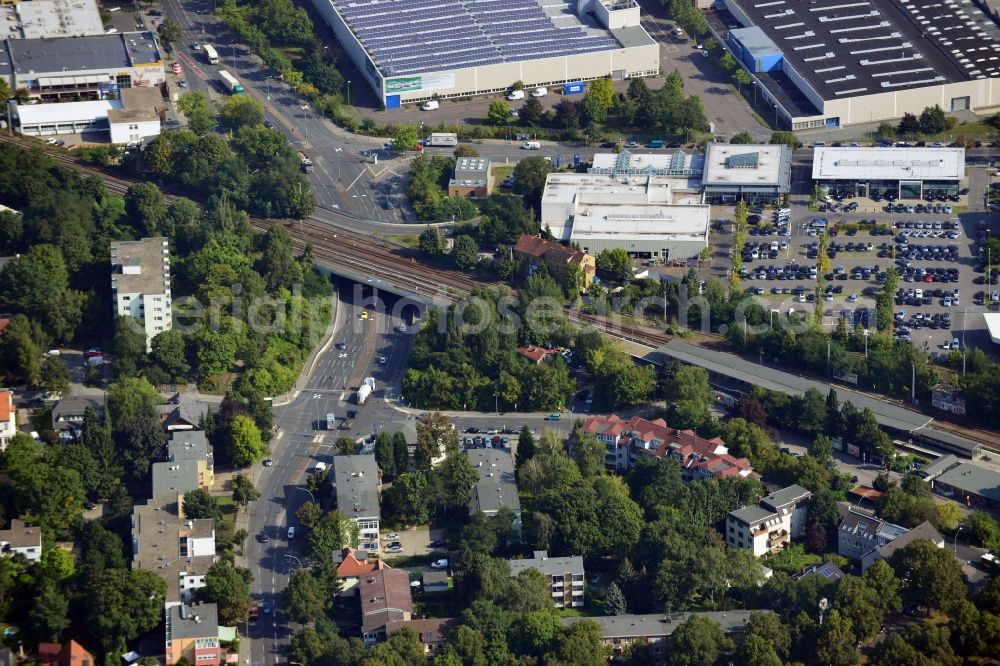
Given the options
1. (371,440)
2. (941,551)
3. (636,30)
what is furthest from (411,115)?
(941,551)

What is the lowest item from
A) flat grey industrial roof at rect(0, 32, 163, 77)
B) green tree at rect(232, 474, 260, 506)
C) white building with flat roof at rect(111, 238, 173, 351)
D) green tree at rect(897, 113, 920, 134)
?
green tree at rect(232, 474, 260, 506)

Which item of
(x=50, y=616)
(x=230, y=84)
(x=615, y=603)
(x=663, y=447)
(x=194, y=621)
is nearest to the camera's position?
(x=194, y=621)

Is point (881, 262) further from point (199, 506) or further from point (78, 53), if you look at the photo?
point (78, 53)

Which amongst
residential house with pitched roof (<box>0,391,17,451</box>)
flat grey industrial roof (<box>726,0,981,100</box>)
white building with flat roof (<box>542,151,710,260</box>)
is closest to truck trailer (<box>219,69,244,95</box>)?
white building with flat roof (<box>542,151,710,260</box>)

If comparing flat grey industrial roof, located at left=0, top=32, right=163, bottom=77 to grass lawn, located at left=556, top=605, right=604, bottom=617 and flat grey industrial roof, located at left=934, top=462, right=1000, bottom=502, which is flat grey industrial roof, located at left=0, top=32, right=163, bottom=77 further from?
flat grey industrial roof, located at left=934, top=462, right=1000, bottom=502

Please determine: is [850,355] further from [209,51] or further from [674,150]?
[209,51]

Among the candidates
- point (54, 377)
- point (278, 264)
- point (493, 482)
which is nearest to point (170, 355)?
point (54, 377)
